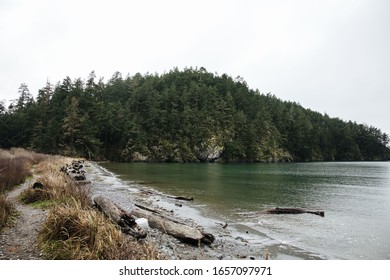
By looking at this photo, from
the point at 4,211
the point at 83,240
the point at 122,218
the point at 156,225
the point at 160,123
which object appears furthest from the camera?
the point at 160,123

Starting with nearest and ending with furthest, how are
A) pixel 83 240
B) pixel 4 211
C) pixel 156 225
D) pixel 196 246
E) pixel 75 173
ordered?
pixel 83 240
pixel 4 211
pixel 196 246
pixel 156 225
pixel 75 173

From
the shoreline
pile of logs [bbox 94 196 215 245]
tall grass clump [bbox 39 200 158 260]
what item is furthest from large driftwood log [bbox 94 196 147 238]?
tall grass clump [bbox 39 200 158 260]

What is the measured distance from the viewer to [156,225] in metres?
10.7

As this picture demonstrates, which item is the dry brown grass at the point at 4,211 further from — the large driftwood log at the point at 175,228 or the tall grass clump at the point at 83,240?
the large driftwood log at the point at 175,228

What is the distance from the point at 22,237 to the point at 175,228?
4.84m

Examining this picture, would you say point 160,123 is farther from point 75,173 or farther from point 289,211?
point 289,211

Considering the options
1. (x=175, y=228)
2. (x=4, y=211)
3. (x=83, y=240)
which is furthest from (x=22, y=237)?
(x=175, y=228)

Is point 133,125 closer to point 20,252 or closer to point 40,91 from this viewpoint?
point 40,91

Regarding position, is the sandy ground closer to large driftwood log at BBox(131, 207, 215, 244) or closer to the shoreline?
the shoreline

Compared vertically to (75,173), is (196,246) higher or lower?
lower

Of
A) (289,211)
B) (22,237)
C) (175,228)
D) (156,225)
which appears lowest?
(289,211)

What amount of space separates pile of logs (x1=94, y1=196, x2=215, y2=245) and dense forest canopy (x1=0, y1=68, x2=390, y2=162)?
77771 millimetres

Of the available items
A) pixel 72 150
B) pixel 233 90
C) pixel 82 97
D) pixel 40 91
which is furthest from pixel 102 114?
pixel 233 90

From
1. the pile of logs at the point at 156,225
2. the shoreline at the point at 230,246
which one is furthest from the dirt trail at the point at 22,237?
the shoreline at the point at 230,246
